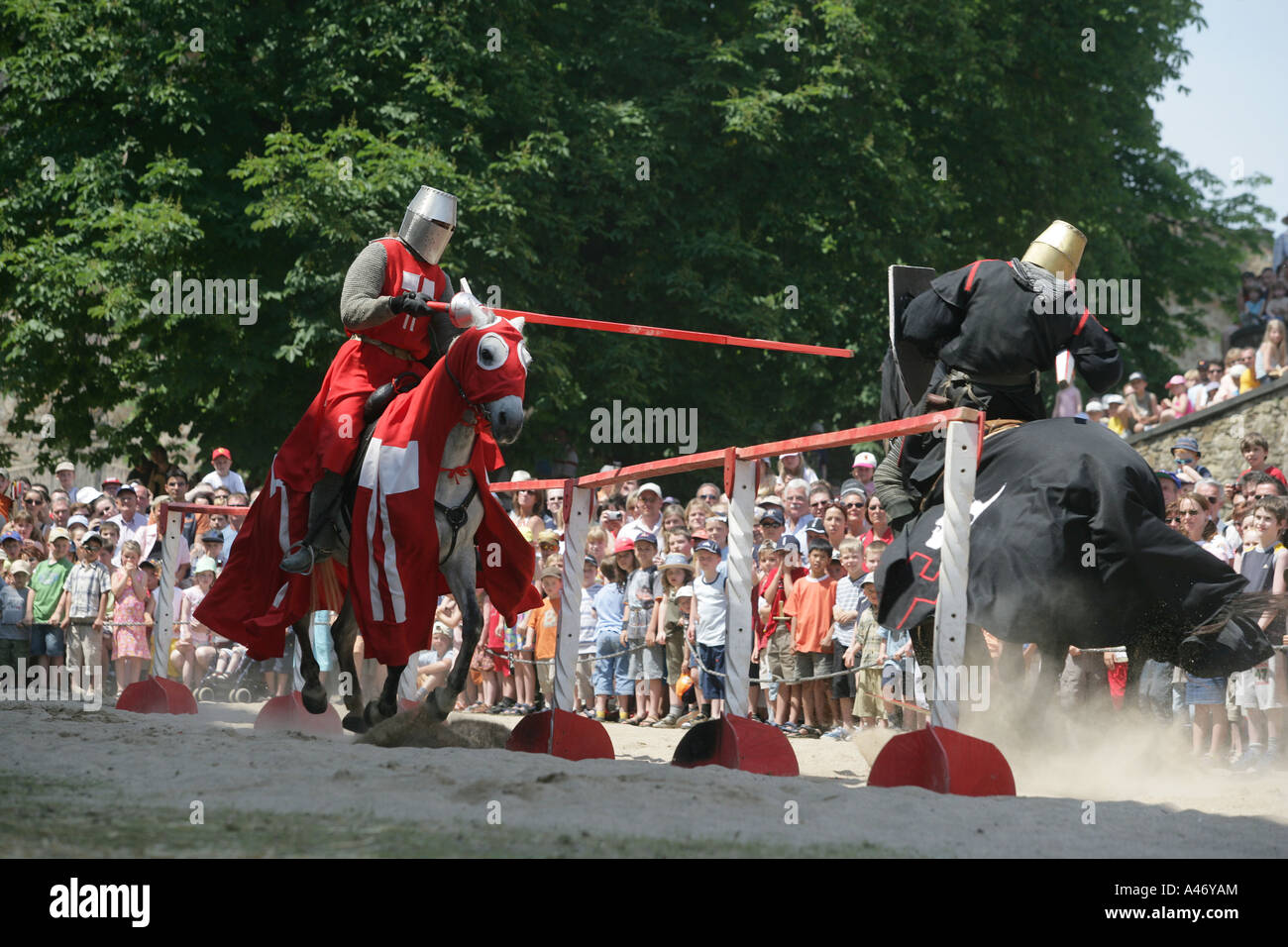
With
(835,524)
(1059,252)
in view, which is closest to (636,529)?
(835,524)

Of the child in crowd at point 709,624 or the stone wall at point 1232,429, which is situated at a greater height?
the stone wall at point 1232,429

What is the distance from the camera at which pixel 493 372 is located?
7.49m

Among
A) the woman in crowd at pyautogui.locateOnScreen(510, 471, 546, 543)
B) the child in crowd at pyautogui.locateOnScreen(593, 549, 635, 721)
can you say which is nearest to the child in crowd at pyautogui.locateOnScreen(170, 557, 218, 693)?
the woman in crowd at pyautogui.locateOnScreen(510, 471, 546, 543)

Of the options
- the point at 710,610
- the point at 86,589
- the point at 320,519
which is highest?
the point at 320,519

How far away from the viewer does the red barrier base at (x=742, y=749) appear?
6738 mm

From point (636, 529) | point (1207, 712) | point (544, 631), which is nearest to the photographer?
point (1207, 712)

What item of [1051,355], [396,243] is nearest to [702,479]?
[396,243]

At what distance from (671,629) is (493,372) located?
15.5ft

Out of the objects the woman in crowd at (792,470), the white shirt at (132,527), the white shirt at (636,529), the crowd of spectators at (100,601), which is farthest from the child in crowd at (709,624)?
the white shirt at (132,527)

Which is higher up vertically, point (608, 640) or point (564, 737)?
point (608, 640)

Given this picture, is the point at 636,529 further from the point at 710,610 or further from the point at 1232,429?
the point at 1232,429

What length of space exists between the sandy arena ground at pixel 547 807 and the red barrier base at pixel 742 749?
41 cm

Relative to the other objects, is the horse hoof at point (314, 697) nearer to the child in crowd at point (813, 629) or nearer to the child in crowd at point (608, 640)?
the child in crowd at point (813, 629)
